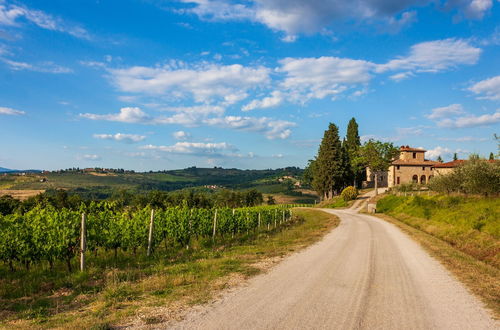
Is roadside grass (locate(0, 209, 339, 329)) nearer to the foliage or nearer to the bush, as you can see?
the foliage

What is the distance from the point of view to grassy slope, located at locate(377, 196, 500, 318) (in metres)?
9.94

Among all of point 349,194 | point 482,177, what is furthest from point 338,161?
point 482,177

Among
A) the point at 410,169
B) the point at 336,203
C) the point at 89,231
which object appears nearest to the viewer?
the point at 89,231

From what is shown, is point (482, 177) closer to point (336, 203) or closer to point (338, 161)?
point (336, 203)

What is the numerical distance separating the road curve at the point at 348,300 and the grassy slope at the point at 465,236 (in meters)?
0.64

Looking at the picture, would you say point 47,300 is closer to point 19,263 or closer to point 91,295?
point 91,295

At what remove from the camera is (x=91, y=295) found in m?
8.55

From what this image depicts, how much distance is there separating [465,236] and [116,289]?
63.3ft

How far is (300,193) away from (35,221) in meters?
138

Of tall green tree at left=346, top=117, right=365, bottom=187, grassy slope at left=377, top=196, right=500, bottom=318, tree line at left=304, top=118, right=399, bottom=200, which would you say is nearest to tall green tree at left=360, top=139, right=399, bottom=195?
tree line at left=304, top=118, right=399, bottom=200

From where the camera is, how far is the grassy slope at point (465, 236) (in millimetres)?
9939

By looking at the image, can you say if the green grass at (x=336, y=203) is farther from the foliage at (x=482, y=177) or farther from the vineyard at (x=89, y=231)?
the vineyard at (x=89, y=231)

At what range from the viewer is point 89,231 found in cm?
1293

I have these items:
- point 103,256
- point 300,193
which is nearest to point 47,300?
point 103,256
